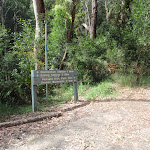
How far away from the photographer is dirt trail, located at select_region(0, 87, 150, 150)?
2.87 meters

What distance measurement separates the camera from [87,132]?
3.45 metres

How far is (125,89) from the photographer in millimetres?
8078

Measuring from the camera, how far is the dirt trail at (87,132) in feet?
9.43

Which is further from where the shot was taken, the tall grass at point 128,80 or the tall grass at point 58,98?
the tall grass at point 128,80

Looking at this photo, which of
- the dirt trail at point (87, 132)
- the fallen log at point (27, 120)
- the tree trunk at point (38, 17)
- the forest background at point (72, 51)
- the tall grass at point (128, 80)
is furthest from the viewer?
the tall grass at point (128, 80)

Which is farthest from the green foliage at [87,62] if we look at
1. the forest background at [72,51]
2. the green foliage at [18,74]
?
the green foliage at [18,74]

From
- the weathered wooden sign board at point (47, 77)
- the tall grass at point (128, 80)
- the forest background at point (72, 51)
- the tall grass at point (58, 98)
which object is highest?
the forest background at point (72, 51)

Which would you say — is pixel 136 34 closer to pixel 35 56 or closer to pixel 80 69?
pixel 80 69

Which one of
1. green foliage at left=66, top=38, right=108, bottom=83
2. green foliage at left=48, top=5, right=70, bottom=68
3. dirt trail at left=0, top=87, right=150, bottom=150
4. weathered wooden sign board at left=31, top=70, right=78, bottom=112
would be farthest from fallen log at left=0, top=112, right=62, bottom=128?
green foliage at left=48, top=5, right=70, bottom=68

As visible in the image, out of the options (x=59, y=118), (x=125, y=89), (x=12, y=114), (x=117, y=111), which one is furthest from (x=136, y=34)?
(x=12, y=114)

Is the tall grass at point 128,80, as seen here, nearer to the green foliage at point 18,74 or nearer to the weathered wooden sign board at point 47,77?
the weathered wooden sign board at point 47,77

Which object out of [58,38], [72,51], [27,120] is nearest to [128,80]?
[72,51]

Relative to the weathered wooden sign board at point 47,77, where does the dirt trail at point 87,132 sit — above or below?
below

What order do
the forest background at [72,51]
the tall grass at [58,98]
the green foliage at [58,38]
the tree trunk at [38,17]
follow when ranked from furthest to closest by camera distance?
the green foliage at [58,38]
the tree trunk at [38,17]
the forest background at [72,51]
the tall grass at [58,98]
